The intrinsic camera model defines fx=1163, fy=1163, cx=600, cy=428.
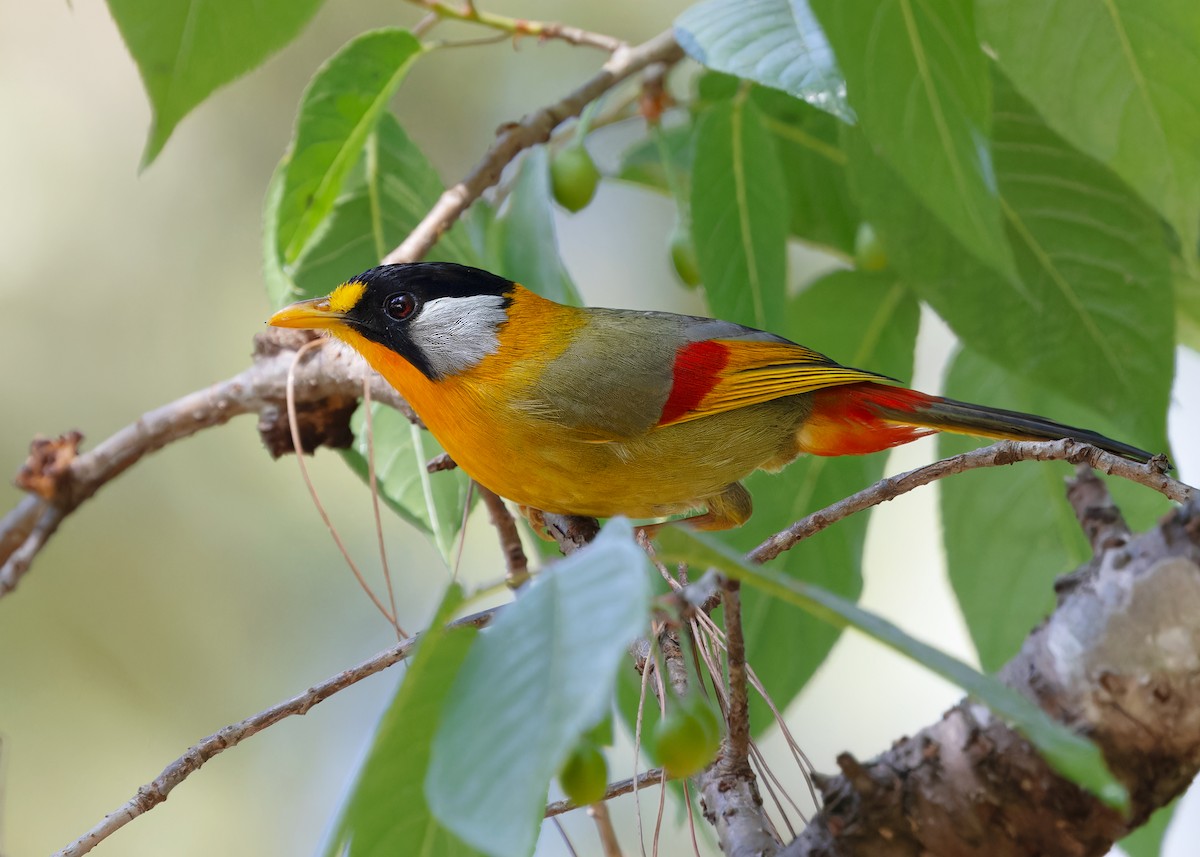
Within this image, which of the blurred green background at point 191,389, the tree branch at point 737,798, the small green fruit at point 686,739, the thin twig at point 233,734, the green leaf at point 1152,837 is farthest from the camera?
the blurred green background at point 191,389

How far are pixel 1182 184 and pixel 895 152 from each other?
0.45 meters

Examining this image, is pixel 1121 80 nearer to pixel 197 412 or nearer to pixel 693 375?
pixel 693 375

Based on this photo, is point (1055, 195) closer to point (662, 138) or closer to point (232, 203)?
point (662, 138)

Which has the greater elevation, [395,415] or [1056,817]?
[395,415]

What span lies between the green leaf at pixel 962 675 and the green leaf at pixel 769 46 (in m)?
1.15

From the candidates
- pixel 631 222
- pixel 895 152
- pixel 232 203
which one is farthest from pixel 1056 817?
pixel 232 203

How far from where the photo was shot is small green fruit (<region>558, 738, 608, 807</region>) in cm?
118

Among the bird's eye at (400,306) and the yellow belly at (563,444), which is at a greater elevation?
the bird's eye at (400,306)

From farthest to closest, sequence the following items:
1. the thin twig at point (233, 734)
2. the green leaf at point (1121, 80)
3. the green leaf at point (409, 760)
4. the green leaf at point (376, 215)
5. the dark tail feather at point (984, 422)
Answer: the green leaf at point (376, 215) → the dark tail feather at point (984, 422) → the green leaf at point (1121, 80) → the thin twig at point (233, 734) → the green leaf at point (409, 760)

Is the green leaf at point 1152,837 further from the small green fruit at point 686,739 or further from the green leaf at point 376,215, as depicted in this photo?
the green leaf at point 376,215

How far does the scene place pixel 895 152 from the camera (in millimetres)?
1884

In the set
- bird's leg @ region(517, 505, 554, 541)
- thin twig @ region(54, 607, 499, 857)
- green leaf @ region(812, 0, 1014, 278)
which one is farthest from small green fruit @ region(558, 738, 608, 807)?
bird's leg @ region(517, 505, 554, 541)

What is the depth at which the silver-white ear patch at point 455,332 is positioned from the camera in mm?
2699

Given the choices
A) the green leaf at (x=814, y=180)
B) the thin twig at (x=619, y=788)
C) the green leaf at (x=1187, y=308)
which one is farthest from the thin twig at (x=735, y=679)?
the green leaf at (x=1187, y=308)
